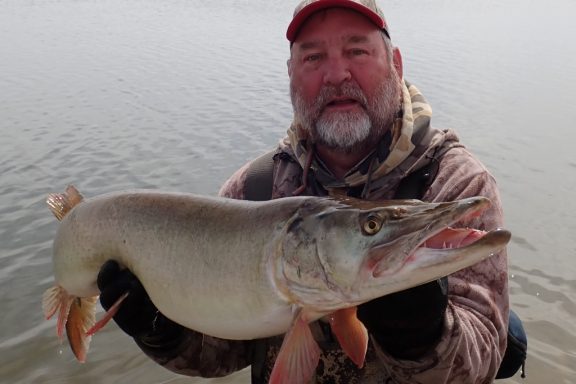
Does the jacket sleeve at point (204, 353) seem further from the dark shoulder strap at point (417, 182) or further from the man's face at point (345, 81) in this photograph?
the dark shoulder strap at point (417, 182)

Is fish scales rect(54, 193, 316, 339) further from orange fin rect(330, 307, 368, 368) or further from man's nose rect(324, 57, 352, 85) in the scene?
man's nose rect(324, 57, 352, 85)

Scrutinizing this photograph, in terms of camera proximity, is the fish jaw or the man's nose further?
the man's nose

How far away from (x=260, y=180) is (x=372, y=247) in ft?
4.48

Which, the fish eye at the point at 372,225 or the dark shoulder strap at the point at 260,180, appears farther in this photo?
the dark shoulder strap at the point at 260,180

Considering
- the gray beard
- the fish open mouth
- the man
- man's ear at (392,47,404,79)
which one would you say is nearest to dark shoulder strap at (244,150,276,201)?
the man

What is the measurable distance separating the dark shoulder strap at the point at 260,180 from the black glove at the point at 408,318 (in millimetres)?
1177

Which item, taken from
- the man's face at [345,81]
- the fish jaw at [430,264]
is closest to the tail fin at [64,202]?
the man's face at [345,81]

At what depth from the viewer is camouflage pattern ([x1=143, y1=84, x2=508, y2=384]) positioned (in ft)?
6.77

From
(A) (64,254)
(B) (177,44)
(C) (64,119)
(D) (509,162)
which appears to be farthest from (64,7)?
(A) (64,254)

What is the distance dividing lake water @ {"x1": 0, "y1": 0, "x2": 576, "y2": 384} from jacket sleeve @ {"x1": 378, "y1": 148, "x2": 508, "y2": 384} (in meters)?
2.87

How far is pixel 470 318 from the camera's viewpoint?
84.4 inches

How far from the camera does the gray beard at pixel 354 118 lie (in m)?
2.85

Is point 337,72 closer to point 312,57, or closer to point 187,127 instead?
point 312,57

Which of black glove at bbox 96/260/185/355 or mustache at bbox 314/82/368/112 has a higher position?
mustache at bbox 314/82/368/112
